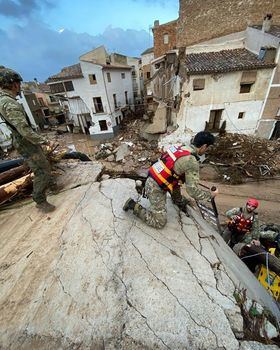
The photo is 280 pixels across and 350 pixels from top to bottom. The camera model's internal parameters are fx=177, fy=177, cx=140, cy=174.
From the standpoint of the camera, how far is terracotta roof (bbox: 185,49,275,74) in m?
10.1

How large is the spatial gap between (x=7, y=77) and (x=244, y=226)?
199 inches

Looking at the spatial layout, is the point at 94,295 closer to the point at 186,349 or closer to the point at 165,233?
the point at 186,349

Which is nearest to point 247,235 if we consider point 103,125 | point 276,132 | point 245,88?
point 245,88

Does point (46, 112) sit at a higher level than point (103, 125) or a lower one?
higher

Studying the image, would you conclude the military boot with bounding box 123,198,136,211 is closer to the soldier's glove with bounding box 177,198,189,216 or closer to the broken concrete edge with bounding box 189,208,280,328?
the soldier's glove with bounding box 177,198,189,216

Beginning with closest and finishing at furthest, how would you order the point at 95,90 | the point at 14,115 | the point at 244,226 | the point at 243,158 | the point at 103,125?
the point at 14,115
the point at 244,226
the point at 243,158
the point at 95,90
the point at 103,125

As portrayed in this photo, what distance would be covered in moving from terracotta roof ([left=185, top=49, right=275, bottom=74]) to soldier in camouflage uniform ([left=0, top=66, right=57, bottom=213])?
9826 mm

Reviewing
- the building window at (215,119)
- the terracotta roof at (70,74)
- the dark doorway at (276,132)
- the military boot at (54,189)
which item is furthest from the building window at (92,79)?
the military boot at (54,189)

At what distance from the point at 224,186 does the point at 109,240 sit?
325 inches

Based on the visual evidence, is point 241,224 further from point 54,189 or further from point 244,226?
point 54,189

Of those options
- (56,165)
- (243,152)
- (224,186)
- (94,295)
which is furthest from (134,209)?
(243,152)

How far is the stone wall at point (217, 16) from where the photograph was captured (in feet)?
40.1

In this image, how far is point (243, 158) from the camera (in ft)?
34.0

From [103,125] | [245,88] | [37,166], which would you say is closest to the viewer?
[37,166]
